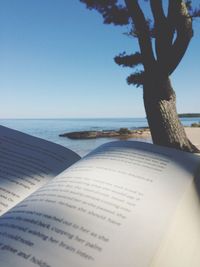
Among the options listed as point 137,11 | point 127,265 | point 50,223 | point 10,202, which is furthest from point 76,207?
point 137,11

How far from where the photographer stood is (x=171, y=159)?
91 cm

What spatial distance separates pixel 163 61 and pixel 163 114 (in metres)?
0.72

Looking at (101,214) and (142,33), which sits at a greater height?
(142,33)

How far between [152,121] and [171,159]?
3.09m

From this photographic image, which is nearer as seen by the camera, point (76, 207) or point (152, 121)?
point (76, 207)

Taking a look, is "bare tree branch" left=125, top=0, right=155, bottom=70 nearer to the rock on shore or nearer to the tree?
the tree

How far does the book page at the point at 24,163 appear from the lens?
96 cm

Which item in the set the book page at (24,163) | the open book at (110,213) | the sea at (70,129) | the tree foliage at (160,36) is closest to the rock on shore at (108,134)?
the sea at (70,129)

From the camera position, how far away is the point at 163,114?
3898 mm

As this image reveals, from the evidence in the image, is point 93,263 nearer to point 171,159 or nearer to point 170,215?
point 170,215

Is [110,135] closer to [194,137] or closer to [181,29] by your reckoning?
[194,137]

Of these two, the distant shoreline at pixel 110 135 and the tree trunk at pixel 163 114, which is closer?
the tree trunk at pixel 163 114

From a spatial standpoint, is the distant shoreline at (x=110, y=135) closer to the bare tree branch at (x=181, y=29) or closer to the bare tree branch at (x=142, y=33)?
the bare tree branch at (x=142, y=33)

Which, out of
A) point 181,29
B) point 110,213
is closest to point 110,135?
point 181,29
